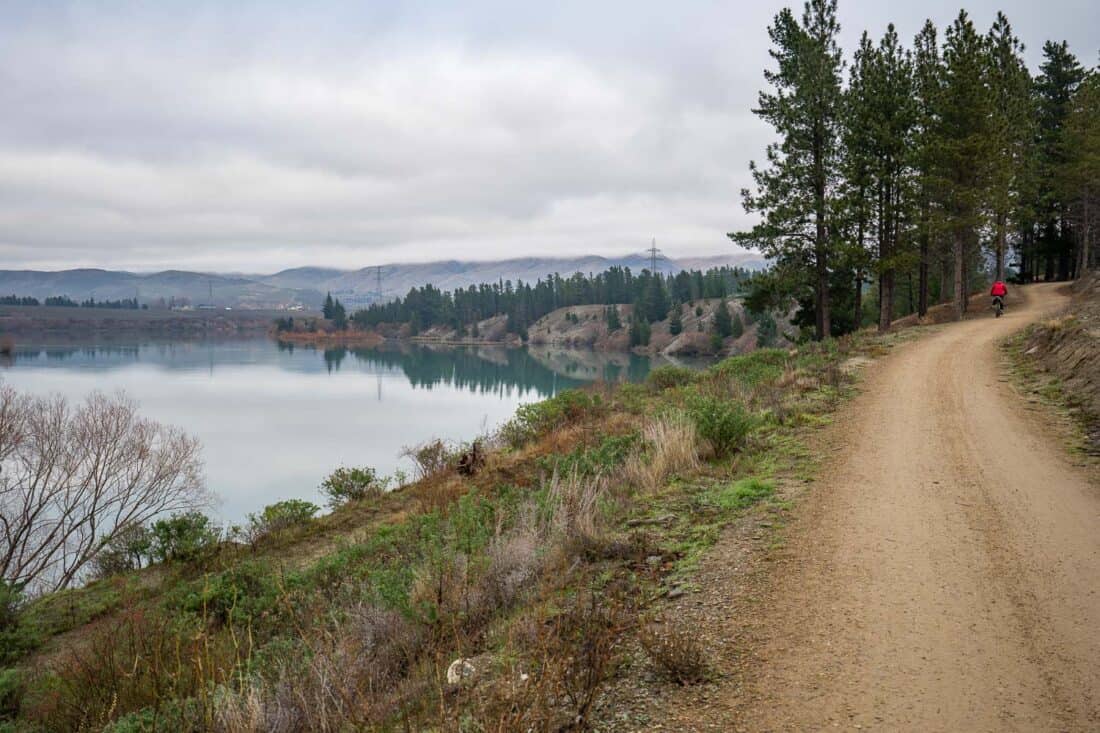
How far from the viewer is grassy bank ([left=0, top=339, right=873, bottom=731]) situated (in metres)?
3.80

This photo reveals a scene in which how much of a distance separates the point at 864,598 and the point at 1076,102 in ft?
146

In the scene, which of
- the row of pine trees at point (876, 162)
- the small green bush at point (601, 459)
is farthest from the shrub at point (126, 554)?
the row of pine trees at point (876, 162)

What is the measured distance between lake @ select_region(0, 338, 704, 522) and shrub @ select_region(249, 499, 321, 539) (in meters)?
7.34

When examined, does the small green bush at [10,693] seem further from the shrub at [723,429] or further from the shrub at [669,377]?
the shrub at [669,377]

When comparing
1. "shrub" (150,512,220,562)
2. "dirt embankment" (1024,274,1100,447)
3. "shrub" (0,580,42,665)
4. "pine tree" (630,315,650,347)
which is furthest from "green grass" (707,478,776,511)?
"pine tree" (630,315,650,347)

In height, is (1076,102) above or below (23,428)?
above

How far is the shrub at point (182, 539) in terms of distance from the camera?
1478cm

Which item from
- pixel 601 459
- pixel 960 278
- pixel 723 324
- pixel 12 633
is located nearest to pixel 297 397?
pixel 12 633

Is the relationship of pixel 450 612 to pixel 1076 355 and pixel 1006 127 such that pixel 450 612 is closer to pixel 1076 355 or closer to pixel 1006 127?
pixel 1076 355

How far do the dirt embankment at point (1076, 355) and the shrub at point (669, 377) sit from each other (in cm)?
1156

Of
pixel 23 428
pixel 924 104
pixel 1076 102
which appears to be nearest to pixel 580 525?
pixel 23 428

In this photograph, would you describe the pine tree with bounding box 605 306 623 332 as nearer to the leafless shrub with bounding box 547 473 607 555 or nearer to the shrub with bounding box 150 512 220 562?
the shrub with bounding box 150 512 220 562

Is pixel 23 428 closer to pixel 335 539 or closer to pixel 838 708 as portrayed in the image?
pixel 335 539

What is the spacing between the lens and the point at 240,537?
1599cm
